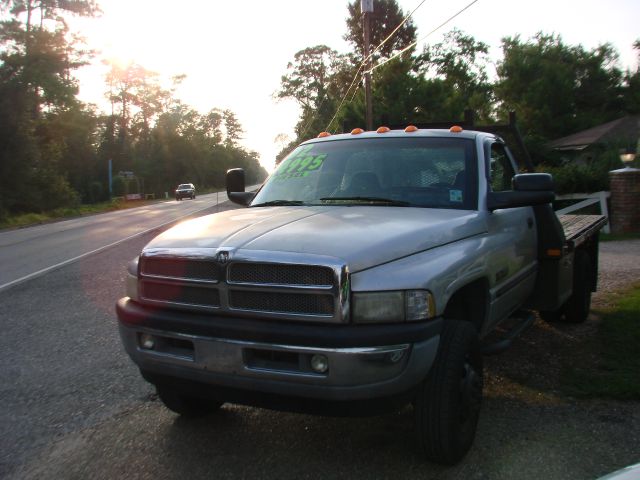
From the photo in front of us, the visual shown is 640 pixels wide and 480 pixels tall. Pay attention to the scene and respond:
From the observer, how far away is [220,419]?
4.02 metres

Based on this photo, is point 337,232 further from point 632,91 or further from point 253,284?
point 632,91

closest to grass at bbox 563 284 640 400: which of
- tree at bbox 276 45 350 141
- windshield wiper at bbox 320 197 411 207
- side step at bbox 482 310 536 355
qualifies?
side step at bbox 482 310 536 355

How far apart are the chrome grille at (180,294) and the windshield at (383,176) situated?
126cm

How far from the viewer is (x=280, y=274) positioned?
296 centimetres

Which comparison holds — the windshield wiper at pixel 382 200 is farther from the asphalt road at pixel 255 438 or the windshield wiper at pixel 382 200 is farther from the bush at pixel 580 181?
the bush at pixel 580 181

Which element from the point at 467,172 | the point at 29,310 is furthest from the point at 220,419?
the point at 29,310

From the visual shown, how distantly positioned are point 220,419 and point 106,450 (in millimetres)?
741

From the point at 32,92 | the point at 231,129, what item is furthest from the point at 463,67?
the point at 231,129

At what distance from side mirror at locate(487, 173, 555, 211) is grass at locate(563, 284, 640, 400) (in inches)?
56.1

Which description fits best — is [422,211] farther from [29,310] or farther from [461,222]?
[29,310]

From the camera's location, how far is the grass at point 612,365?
4.31 metres

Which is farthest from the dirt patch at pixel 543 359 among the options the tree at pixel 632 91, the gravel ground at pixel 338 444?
the tree at pixel 632 91

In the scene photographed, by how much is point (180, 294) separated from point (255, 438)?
106 cm

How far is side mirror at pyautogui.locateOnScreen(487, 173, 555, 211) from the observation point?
3977mm
